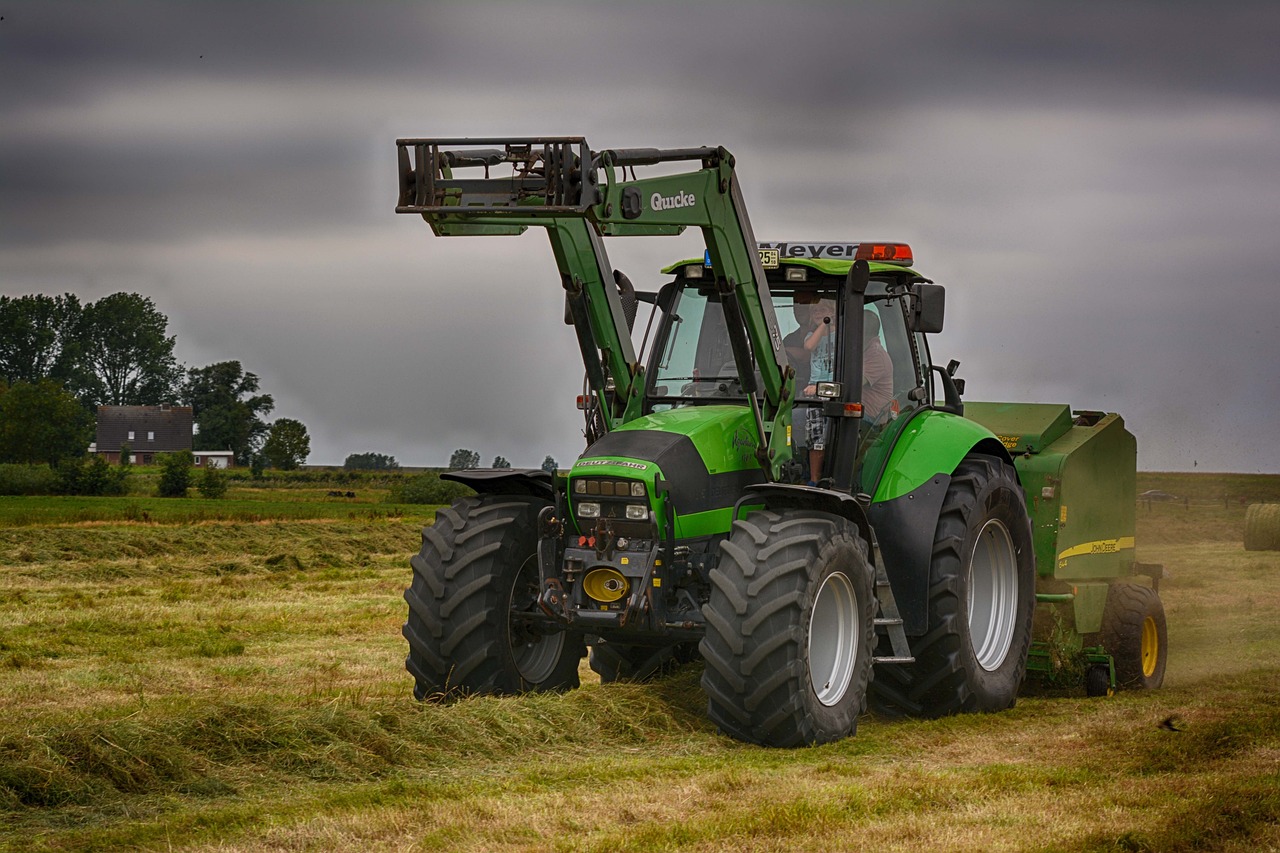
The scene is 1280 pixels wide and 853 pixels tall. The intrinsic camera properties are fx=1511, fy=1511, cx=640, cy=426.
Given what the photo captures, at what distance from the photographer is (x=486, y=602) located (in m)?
9.80

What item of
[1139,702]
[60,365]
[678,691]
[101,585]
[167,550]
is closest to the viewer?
[678,691]

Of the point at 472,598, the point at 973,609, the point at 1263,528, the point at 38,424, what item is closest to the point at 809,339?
the point at 973,609

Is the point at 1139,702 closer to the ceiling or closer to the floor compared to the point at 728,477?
closer to the floor

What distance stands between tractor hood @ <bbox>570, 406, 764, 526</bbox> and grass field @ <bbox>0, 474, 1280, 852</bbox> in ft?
4.53

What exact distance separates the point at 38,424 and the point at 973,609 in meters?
74.1

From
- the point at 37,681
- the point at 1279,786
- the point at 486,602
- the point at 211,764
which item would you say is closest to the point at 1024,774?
the point at 1279,786

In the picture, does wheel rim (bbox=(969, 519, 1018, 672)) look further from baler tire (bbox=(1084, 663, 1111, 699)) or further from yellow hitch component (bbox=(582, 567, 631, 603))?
yellow hitch component (bbox=(582, 567, 631, 603))

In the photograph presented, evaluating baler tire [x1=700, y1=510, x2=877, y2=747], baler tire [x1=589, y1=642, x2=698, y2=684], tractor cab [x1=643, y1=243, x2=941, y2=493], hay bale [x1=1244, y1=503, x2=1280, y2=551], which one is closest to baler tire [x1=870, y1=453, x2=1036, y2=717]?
tractor cab [x1=643, y1=243, x2=941, y2=493]

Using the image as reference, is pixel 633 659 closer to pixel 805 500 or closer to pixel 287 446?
pixel 805 500

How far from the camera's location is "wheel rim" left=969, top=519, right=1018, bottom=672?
440 inches

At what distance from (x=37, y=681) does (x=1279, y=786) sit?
29.7 ft

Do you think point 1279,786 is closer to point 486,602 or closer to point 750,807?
point 750,807

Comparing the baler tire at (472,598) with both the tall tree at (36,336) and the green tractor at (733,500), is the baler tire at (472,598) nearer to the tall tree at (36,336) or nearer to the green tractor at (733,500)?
the green tractor at (733,500)

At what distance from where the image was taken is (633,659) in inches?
445
